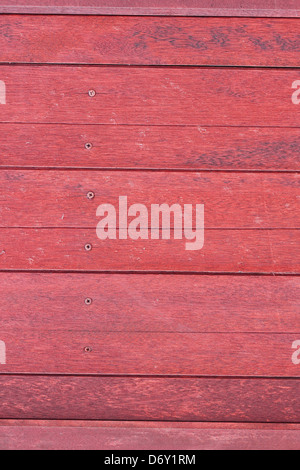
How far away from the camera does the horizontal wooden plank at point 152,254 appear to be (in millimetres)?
1221

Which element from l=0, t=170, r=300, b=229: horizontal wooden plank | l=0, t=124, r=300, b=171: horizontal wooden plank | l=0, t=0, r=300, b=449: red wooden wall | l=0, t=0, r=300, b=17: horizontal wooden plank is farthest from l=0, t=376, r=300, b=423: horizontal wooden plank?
l=0, t=0, r=300, b=17: horizontal wooden plank

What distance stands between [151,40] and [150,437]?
1.13 metres

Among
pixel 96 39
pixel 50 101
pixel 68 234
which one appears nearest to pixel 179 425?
pixel 68 234

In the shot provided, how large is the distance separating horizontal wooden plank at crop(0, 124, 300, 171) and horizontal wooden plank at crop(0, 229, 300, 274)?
20 centimetres

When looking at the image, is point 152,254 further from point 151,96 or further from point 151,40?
point 151,40

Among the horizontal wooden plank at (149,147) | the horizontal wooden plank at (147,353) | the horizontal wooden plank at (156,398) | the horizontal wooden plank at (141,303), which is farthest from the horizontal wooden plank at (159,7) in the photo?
the horizontal wooden plank at (156,398)

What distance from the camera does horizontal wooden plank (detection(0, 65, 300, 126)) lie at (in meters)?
1.22

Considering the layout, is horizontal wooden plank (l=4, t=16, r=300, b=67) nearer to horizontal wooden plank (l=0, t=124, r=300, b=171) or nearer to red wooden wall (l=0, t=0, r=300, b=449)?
red wooden wall (l=0, t=0, r=300, b=449)

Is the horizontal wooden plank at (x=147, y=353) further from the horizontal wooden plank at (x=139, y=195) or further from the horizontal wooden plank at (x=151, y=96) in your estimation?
the horizontal wooden plank at (x=151, y=96)

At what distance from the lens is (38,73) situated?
1.22 m

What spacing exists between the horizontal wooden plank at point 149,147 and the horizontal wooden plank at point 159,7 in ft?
1.07

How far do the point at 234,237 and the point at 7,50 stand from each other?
2.77ft
